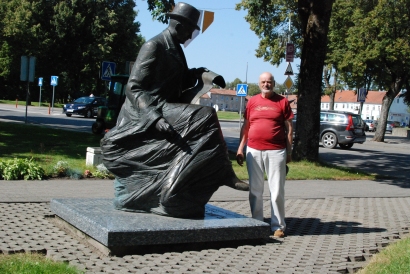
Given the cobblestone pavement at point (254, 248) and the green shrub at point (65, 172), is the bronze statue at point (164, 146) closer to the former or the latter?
the cobblestone pavement at point (254, 248)

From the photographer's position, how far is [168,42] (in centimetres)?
710

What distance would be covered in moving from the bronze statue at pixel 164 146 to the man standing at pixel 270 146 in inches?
18.5

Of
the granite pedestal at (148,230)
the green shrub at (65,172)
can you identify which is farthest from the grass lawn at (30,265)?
the green shrub at (65,172)

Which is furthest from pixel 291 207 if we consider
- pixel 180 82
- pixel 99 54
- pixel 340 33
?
pixel 99 54

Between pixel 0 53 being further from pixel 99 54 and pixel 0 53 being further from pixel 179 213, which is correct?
pixel 179 213

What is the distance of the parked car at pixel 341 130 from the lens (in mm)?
27688

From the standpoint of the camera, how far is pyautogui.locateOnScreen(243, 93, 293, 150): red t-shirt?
727 centimetres

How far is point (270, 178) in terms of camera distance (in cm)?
732

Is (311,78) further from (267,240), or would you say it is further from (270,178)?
(267,240)

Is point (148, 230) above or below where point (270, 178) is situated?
below

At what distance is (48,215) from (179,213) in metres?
2.04

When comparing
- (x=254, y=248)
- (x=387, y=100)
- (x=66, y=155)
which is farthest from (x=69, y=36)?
(x=254, y=248)

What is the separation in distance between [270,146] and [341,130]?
69.8 ft

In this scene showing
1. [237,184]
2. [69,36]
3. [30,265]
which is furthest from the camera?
[69,36]
